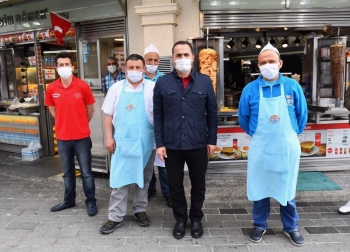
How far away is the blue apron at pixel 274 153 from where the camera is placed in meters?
3.20

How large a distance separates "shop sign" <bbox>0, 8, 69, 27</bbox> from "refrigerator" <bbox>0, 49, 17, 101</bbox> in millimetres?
778

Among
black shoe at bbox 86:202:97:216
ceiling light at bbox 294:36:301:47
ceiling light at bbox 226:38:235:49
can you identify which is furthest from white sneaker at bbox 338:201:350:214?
ceiling light at bbox 226:38:235:49

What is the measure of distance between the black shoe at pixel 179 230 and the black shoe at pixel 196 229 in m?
0.10

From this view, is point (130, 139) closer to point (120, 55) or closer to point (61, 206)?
point (61, 206)

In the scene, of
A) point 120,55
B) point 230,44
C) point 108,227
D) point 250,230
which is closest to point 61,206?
point 108,227

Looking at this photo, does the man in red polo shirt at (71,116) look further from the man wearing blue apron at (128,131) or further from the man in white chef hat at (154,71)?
the man in white chef hat at (154,71)

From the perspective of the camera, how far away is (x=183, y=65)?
3.30m

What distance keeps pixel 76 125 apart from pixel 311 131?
3.80 m

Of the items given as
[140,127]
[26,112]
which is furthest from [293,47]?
[26,112]

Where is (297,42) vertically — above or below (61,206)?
above

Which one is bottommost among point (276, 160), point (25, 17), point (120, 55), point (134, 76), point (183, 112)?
point (276, 160)

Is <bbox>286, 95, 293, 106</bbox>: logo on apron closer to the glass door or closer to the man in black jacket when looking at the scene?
the man in black jacket

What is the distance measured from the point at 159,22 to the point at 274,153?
3.15m

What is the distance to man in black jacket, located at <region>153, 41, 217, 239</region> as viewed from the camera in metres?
3.31
